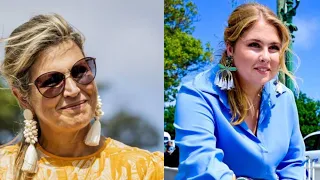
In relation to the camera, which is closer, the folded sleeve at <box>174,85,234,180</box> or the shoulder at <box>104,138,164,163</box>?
the folded sleeve at <box>174,85,234,180</box>

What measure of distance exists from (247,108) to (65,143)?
2.63ft

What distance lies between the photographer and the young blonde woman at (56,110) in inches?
75.2

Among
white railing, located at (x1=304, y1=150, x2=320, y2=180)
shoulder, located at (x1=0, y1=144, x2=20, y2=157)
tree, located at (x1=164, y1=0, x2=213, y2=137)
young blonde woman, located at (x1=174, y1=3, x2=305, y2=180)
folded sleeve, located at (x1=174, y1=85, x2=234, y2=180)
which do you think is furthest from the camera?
tree, located at (x1=164, y1=0, x2=213, y2=137)

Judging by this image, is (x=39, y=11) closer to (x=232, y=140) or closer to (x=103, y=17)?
(x=103, y=17)

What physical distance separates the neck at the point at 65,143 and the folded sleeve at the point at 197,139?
447mm

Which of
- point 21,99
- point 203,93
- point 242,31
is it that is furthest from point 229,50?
point 21,99

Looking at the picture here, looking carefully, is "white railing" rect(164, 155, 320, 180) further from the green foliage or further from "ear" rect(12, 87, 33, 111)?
"ear" rect(12, 87, 33, 111)

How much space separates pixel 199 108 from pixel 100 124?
1.68 ft

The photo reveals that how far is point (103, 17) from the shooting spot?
2125mm

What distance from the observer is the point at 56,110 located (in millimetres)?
1928

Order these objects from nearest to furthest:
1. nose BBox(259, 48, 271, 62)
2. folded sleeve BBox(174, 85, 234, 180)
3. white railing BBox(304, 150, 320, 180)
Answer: folded sleeve BBox(174, 85, 234, 180), nose BBox(259, 48, 271, 62), white railing BBox(304, 150, 320, 180)

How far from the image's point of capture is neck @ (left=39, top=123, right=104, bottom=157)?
6.51ft

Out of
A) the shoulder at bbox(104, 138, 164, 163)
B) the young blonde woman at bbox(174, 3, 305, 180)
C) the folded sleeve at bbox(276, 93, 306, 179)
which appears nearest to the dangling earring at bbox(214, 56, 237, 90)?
the young blonde woman at bbox(174, 3, 305, 180)

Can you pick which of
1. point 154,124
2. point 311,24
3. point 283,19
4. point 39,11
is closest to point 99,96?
point 154,124
